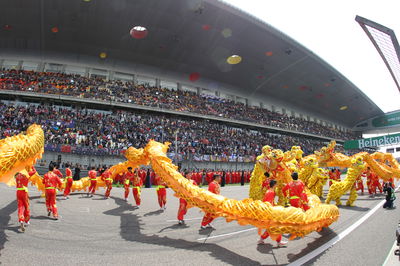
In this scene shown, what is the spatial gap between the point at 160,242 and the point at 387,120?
71.3 metres

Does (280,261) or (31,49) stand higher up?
(31,49)

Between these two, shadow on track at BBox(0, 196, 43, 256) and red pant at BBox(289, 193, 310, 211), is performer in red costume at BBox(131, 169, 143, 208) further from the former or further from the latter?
red pant at BBox(289, 193, 310, 211)

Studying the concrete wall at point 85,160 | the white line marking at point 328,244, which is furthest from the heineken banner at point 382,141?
the white line marking at point 328,244

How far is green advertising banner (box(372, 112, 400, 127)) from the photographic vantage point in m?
58.8

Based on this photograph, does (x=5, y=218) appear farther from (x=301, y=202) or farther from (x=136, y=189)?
(x=301, y=202)

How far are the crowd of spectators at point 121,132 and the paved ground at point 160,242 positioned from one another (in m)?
13.0

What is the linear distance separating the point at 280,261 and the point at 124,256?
2.85 meters

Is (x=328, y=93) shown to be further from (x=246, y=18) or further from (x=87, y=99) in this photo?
(x=87, y=99)

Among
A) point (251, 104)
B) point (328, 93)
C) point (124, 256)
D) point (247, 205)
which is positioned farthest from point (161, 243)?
point (328, 93)

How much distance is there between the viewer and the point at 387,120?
59750mm

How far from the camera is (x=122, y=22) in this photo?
2491 cm

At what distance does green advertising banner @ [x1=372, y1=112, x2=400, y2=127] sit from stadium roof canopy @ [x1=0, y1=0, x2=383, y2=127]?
1331 inches

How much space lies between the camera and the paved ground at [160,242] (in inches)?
175

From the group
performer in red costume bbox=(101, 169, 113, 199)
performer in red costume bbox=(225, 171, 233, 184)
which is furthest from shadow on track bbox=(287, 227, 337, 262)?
performer in red costume bbox=(225, 171, 233, 184)
